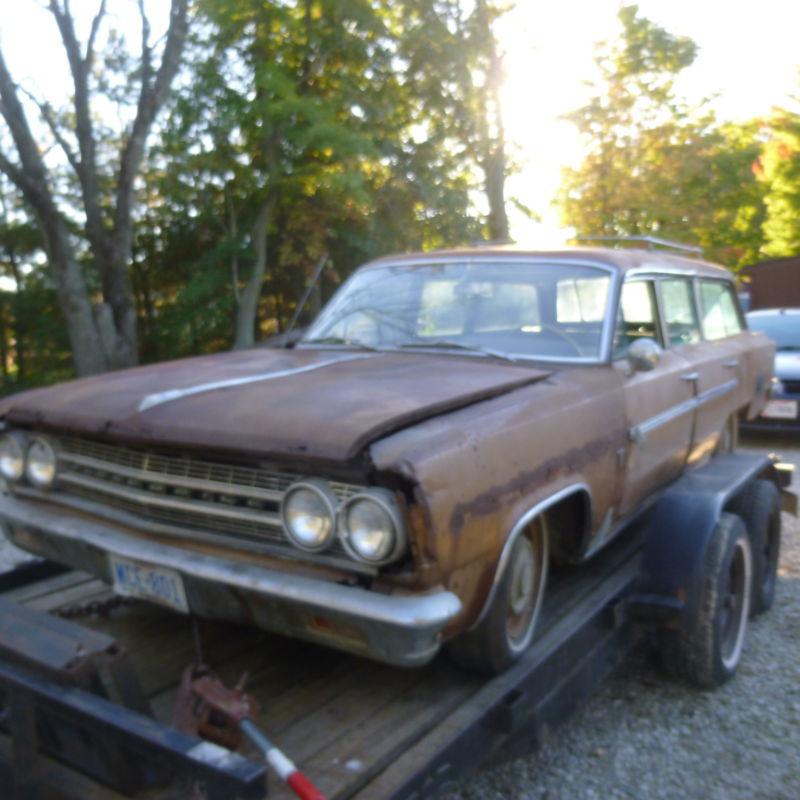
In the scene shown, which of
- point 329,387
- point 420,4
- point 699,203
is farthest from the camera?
point 699,203

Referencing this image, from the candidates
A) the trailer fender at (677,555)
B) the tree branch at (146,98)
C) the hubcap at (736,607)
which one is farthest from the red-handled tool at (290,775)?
the tree branch at (146,98)

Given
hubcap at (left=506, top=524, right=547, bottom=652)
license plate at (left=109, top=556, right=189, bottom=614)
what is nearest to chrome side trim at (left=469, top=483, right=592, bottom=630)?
hubcap at (left=506, top=524, right=547, bottom=652)

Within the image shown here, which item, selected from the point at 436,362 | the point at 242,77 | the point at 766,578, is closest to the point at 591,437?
the point at 436,362

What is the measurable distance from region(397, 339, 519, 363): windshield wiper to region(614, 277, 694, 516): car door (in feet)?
1.64

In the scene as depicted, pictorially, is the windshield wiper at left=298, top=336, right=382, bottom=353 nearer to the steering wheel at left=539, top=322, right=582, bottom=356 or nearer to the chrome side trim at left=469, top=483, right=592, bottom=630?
the steering wheel at left=539, top=322, right=582, bottom=356

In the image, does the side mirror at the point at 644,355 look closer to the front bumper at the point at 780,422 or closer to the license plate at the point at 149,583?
the license plate at the point at 149,583

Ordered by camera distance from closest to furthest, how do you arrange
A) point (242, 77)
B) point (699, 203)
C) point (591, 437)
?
point (591, 437) → point (242, 77) → point (699, 203)

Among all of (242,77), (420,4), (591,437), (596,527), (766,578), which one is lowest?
(766,578)

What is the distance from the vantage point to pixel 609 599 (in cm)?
336

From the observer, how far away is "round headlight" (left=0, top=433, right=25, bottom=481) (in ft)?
11.0

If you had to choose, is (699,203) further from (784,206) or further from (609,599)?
(609,599)

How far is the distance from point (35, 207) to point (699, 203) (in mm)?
15226

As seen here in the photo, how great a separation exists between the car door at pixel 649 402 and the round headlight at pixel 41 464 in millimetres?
2217

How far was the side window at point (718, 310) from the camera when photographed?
5.40 meters
